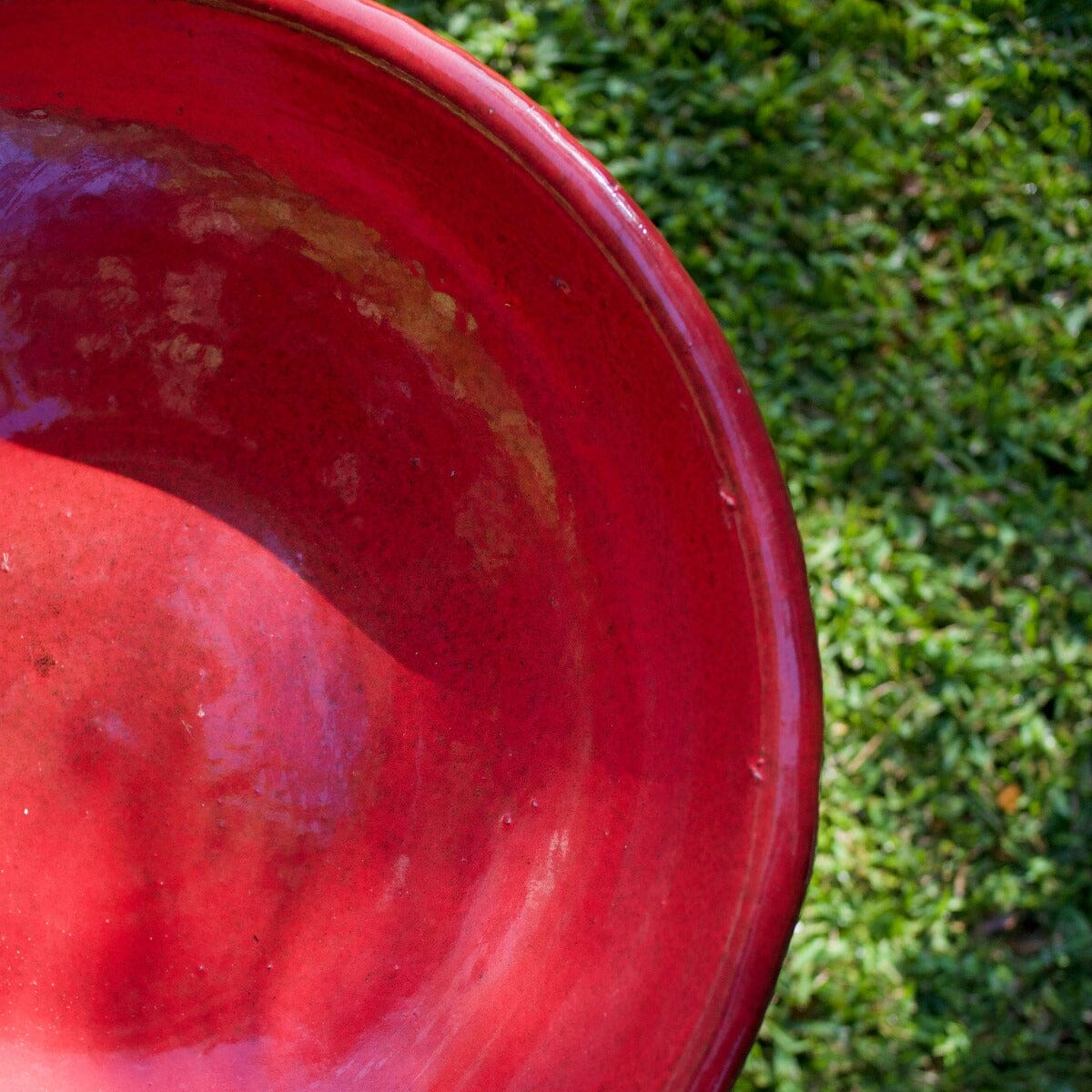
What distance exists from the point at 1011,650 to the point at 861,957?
0.62m

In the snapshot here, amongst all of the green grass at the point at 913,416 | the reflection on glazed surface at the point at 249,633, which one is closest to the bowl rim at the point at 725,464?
the reflection on glazed surface at the point at 249,633

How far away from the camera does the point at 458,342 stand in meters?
1.32

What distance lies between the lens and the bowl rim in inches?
40.3

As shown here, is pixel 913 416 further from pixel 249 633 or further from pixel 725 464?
pixel 249 633

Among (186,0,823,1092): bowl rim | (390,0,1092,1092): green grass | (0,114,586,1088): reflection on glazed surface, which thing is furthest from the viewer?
(390,0,1092,1092): green grass

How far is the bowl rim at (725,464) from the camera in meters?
1.02

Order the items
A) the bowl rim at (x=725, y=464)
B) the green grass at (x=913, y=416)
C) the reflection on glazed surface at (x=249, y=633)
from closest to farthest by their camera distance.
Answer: the bowl rim at (x=725, y=464)
the reflection on glazed surface at (x=249, y=633)
the green grass at (x=913, y=416)

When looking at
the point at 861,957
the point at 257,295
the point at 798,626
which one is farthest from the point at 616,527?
the point at 861,957

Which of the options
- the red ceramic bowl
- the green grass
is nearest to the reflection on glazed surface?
the red ceramic bowl

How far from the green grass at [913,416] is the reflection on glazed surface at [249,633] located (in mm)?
837

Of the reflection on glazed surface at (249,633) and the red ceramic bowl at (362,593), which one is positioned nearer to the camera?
the red ceramic bowl at (362,593)

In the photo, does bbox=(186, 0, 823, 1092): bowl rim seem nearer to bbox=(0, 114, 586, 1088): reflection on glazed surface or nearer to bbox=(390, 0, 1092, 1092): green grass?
bbox=(0, 114, 586, 1088): reflection on glazed surface

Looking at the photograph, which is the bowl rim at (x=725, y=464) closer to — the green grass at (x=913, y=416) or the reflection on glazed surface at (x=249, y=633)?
the reflection on glazed surface at (x=249, y=633)

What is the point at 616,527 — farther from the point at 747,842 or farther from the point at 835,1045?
the point at 835,1045
